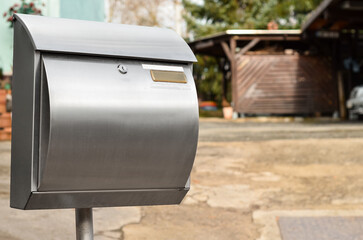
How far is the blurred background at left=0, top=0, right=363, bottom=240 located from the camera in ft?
10.5

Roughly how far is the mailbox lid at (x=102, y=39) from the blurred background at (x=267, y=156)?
150cm

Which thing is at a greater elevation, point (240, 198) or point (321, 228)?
point (321, 228)

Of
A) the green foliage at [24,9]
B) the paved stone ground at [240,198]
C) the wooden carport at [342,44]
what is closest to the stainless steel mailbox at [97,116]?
the paved stone ground at [240,198]

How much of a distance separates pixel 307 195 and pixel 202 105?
18059mm

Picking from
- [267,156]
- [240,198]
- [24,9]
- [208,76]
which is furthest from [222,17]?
[240,198]

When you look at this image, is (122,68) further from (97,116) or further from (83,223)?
(83,223)

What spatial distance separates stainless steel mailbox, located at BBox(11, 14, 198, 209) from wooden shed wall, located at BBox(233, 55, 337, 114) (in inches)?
530

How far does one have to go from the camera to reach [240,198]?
164 inches

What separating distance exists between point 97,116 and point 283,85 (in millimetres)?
14099

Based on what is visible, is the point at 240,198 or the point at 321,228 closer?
the point at 321,228

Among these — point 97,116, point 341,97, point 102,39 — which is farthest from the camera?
point 341,97

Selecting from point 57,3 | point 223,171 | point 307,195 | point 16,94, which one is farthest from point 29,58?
point 57,3

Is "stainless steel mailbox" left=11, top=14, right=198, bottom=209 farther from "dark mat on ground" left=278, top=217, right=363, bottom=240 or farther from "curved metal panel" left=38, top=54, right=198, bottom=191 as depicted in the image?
"dark mat on ground" left=278, top=217, right=363, bottom=240

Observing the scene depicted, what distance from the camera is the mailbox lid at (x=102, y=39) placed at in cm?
144
